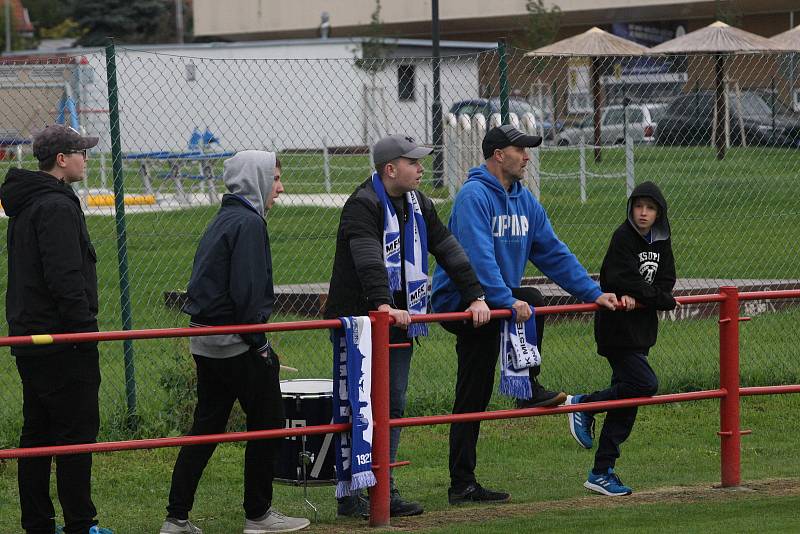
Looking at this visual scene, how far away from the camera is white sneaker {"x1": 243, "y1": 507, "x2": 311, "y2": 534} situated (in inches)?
238

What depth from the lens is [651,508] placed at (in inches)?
252

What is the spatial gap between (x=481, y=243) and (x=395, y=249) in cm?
45

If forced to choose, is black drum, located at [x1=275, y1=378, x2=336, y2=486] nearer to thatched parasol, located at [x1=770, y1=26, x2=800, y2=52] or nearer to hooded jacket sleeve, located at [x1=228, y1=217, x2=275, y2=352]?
hooded jacket sleeve, located at [x1=228, y1=217, x2=275, y2=352]

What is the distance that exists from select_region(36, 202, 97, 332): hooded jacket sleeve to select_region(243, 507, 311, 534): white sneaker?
1.28 meters

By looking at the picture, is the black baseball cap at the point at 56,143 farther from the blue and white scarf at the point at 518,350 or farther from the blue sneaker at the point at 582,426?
the blue sneaker at the point at 582,426

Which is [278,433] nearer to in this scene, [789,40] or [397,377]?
[397,377]

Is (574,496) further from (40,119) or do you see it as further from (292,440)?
(40,119)

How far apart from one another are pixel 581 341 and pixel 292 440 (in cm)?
468

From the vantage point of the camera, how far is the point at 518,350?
629 centimetres

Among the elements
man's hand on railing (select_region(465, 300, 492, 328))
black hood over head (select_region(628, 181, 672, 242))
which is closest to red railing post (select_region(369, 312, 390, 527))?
man's hand on railing (select_region(465, 300, 492, 328))

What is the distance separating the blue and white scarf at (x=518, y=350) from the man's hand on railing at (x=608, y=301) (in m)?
0.39

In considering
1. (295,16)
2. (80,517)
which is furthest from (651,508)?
(295,16)

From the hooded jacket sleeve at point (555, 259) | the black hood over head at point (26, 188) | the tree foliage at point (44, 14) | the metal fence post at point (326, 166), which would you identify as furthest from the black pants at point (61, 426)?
the tree foliage at point (44, 14)

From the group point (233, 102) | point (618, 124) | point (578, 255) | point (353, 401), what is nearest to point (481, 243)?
point (353, 401)
